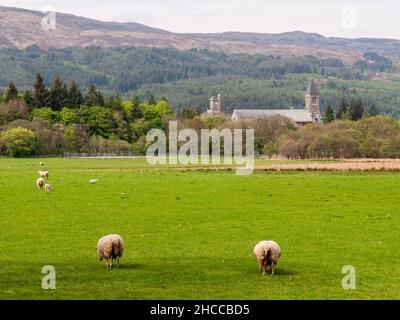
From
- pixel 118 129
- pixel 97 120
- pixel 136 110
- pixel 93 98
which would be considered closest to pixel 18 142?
pixel 97 120

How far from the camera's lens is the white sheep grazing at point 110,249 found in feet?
84.3

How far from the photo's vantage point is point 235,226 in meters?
35.7

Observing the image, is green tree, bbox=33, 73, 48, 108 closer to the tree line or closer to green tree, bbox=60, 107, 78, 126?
the tree line

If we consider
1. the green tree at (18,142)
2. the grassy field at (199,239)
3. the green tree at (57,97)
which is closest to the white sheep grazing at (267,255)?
the grassy field at (199,239)

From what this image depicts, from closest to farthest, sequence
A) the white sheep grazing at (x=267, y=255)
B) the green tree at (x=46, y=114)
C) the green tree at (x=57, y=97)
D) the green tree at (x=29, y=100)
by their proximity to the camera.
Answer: the white sheep grazing at (x=267, y=255) < the green tree at (x=46, y=114) < the green tree at (x=29, y=100) < the green tree at (x=57, y=97)

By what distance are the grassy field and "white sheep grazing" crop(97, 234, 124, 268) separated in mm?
521

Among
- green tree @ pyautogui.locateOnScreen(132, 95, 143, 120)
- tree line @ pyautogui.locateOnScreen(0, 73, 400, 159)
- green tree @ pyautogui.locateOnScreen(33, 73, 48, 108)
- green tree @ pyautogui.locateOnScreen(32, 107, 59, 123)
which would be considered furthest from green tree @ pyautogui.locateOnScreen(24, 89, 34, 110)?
green tree @ pyautogui.locateOnScreen(132, 95, 143, 120)

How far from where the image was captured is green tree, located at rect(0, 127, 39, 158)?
127250 millimetres

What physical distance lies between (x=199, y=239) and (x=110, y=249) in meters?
6.93

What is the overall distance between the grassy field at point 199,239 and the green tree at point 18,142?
72.3 meters

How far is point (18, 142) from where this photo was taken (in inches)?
5005

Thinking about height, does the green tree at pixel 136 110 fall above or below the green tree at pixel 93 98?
below

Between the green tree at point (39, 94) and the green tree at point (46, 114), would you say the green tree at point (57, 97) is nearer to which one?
the green tree at point (39, 94)
